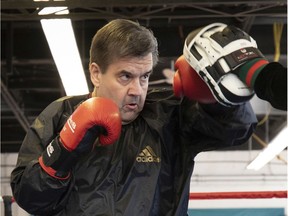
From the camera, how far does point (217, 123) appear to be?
57.3 inches

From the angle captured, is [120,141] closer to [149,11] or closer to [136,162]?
[136,162]

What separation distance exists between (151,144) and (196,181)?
7.23 meters

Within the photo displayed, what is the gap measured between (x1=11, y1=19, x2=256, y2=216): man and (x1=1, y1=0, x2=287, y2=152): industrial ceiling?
2.00 m

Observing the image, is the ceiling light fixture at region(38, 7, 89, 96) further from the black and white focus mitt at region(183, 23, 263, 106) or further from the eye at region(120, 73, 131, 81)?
the black and white focus mitt at region(183, 23, 263, 106)

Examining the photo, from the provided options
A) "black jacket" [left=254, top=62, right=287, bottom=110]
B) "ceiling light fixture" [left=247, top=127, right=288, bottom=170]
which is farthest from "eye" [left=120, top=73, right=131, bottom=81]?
"ceiling light fixture" [left=247, top=127, right=288, bottom=170]

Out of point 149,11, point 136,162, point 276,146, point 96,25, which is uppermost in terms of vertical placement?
point 136,162

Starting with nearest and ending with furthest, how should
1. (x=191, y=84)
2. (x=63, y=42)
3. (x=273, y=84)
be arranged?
(x=273, y=84) → (x=191, y=84) → (x=63, y=42)

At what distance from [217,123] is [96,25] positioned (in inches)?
135

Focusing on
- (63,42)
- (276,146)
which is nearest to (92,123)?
(63,42)

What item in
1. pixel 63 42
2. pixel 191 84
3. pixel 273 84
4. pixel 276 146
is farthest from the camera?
pixel 276 146

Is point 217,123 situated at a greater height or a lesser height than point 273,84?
lesser

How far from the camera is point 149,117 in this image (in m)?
1.63

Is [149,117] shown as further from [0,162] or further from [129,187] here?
[0,162]

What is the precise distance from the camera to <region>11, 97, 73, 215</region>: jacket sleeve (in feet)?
4.72
